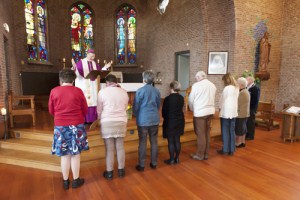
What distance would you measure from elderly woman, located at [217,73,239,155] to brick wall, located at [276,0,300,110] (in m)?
5.20

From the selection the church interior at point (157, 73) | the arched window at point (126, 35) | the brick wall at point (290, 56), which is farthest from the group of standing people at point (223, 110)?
the arched window at point (126, 35)

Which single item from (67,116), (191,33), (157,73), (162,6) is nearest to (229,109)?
(67,116)

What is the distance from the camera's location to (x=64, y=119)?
2.65m

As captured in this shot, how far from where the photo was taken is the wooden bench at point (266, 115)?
601 centimetres

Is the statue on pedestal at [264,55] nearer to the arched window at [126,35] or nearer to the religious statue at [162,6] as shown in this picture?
the religious statue at [162,6]

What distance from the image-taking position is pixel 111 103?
2934mm

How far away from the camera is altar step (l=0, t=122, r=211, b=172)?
3.56 m

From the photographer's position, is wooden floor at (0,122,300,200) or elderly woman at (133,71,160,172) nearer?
wooden floor at (0,122,300,200)

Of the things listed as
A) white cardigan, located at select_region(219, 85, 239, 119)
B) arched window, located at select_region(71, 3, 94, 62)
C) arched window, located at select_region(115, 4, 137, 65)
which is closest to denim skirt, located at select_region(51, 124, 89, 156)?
white cardigan, located at select_region(219, 85, 239, 119)

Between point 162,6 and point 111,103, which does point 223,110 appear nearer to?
point 111,103

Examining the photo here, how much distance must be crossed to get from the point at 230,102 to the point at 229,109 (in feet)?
0.44

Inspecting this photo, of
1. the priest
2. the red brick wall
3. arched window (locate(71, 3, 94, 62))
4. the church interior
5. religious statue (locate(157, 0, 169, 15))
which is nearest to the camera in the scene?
the church interior

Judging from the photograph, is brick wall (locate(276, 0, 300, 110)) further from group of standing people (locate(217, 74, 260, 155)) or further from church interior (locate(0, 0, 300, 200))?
group of standing people (locate(217, 74, 260, 155))

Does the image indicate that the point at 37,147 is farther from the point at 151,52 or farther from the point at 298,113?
the point at 151,52
